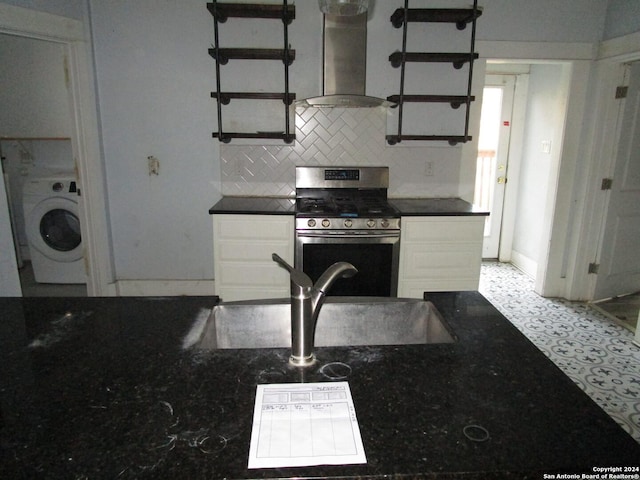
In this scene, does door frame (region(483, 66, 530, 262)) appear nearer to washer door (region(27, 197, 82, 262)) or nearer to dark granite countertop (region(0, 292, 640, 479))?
dark granite countertop (region(0, 292, 640, 479))

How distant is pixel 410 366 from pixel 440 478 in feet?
1.05

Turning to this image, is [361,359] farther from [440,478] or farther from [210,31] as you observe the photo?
[210,31]

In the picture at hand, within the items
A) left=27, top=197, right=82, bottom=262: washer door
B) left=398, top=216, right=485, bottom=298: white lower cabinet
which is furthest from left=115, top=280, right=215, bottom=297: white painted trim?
left=398, top=216, right=485, bottom=298: white lower cabinet

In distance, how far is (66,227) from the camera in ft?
12.7

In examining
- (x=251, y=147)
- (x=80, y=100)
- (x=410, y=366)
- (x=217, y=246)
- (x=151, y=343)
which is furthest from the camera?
(x=251, y=147)

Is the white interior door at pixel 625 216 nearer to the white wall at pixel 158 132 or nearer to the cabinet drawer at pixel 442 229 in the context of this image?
the cabinet drawer at pixel 442 229

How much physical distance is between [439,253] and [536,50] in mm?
1797

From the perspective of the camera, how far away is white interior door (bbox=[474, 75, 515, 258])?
14.2 feet

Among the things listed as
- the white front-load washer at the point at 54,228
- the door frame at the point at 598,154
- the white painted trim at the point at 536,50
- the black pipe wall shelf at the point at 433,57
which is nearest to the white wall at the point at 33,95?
the white front-load washer at the point at 54,228

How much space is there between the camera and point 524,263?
14.3ft

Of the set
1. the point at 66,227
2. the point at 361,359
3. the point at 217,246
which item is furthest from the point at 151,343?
the point at 66,227

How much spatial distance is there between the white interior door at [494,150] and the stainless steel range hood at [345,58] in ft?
5.86

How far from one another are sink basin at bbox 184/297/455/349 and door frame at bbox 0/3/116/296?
2499mm

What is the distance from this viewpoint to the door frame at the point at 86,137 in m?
2.84
